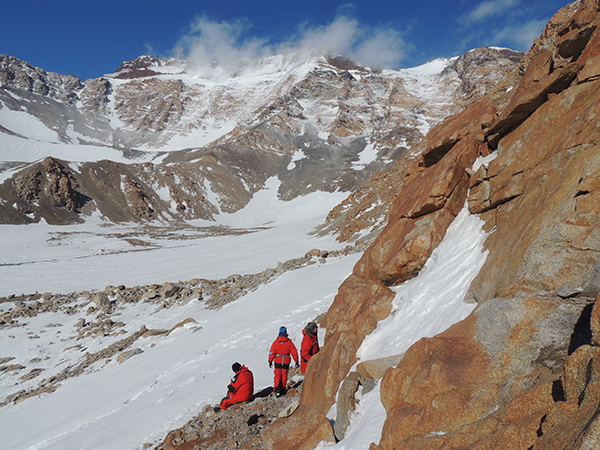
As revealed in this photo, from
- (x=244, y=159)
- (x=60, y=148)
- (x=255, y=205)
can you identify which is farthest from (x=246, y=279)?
(x=60, y=148)

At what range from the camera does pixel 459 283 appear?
5.76m

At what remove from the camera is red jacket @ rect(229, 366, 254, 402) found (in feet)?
24.6

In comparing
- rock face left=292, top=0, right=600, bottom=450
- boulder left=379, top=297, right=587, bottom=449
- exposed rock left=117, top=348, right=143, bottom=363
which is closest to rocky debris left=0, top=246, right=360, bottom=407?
exposed rock left=117, top=348, right=143, bottom=363

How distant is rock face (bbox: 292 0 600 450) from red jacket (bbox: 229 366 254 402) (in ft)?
5.67

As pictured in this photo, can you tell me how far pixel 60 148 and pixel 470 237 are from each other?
179083 millimetres

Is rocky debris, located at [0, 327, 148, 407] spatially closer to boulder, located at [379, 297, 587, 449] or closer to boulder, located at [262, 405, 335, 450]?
boulder, located at [262, 405, 335, 450]

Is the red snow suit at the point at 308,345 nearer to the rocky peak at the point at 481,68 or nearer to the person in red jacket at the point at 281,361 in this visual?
the person in red jacket at the point at 281,361

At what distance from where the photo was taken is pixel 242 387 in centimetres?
748

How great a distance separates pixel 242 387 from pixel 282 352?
1.21 metres

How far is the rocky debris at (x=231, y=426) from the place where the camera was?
6.01 m

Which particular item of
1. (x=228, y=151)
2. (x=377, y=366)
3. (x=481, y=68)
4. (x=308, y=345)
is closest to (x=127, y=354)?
(x=308, y=345)

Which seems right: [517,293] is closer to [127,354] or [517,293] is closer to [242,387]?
[242,387]

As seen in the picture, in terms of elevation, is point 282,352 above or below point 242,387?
above

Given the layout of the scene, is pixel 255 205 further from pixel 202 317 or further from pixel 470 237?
pixel 470 237
